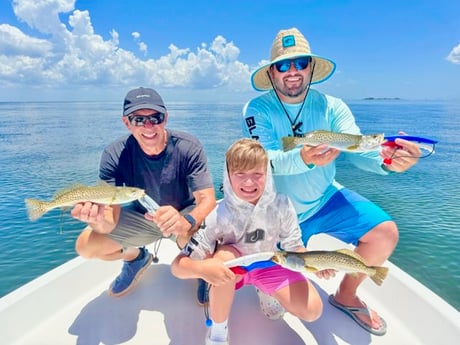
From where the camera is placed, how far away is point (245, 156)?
2277 mm

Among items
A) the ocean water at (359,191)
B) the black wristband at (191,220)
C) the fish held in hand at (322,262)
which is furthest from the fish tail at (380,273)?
the ocean water at (359,191)

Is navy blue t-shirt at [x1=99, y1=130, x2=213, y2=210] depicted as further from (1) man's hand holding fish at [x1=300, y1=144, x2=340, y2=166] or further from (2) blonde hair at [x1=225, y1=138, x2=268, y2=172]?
(1) man's hand holding fish at [x1=300, y1=144, x2=340, y2=166]

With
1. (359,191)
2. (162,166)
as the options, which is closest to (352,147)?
(162,166)

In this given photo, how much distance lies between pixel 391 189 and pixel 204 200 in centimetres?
921

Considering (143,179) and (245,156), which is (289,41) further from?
(143,179)

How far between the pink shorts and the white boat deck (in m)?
0.51

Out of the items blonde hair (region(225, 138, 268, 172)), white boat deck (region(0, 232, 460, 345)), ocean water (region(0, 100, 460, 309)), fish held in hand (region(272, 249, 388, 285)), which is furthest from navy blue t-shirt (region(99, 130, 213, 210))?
ocean water (region(0, 100, 460, 309))

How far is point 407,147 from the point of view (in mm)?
2404

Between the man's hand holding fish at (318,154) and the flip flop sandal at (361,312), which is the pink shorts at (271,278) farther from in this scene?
the man's hand holding fish at (318,154)

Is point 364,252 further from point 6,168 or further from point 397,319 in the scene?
point 6,168

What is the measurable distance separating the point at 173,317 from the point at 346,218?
1792mm

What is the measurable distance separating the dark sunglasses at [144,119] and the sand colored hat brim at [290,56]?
1.04 metres

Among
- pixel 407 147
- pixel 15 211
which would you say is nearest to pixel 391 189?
pixel 407 147

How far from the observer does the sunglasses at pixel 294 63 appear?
9.46 ft
